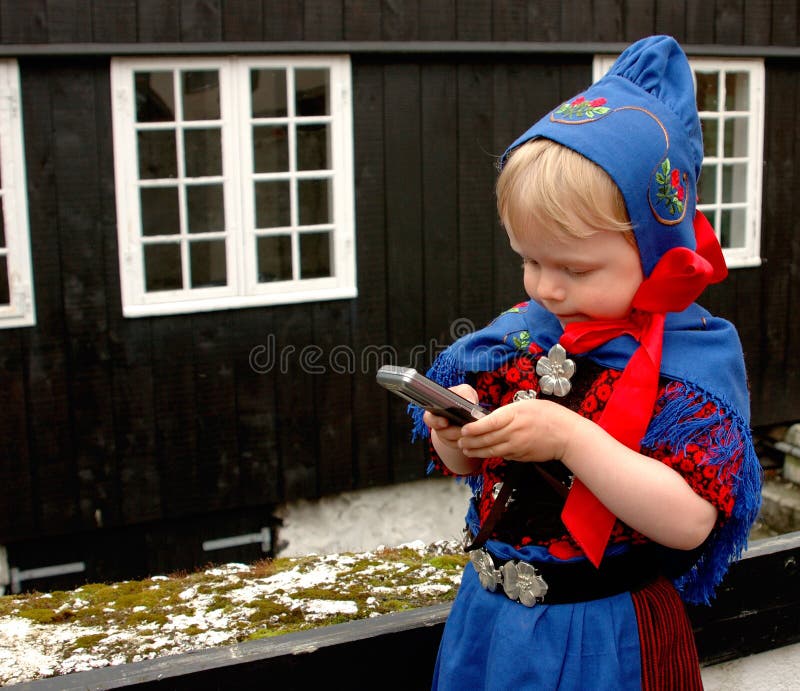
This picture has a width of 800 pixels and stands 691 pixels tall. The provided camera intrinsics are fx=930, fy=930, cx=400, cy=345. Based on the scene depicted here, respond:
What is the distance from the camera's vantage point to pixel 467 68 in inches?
209

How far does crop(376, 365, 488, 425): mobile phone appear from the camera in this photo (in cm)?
120

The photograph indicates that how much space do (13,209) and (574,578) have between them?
3.89 meters

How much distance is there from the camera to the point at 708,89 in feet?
20.4

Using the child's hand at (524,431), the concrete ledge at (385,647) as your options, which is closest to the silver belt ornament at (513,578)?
the child's hand at (524,431)

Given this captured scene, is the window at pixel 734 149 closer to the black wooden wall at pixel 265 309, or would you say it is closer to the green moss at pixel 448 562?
the black wooden wall at pixel 265 309

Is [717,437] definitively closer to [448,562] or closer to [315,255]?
[448,562]

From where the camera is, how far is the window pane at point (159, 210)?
5623 mm

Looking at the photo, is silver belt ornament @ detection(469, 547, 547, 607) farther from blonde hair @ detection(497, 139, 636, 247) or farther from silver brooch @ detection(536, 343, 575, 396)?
blonde hair @ detection(497, 139, 636, 247)

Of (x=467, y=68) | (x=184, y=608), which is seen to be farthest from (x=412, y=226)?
(x=184, y=608)

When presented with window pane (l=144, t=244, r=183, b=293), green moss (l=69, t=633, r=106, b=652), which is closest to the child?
green moss (l=69, t=633, r=106, b=652)

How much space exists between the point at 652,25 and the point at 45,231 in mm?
3789

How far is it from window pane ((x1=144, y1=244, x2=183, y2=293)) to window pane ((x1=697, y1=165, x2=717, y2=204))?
3550 millimetres


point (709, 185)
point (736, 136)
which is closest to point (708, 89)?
point (736, 136)

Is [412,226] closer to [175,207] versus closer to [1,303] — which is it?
[175,207]
